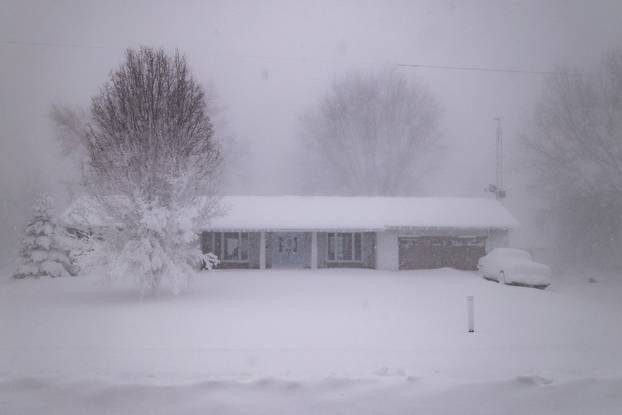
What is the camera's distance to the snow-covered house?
25906 millimetres

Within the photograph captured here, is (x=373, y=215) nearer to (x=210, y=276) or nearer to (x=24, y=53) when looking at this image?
(x=210, y=276)

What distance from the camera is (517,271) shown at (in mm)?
20188

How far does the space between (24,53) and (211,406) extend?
2180cm

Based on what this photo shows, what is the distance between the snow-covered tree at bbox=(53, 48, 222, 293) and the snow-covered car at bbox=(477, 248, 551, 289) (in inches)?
494

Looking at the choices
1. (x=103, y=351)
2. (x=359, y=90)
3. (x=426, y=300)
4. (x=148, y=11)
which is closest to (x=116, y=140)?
(x=103, y=351)

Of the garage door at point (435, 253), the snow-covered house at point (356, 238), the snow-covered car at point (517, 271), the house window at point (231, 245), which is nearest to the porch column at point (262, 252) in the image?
the snow-covered house at point (356, 238)

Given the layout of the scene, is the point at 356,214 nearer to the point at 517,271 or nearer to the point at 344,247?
the point at 344,247

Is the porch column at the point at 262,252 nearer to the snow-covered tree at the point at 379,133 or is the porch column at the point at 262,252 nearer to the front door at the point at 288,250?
the front door at the point at 288,250

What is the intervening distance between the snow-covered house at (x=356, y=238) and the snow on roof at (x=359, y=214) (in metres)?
0.05

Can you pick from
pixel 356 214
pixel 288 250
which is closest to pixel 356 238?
pixel 356 214

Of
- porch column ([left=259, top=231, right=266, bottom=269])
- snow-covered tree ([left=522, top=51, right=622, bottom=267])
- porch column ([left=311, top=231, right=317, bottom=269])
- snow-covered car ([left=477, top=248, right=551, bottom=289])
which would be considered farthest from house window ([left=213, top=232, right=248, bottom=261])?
snow-covered tree ([left=522, top=51, right=622, bottom=267])

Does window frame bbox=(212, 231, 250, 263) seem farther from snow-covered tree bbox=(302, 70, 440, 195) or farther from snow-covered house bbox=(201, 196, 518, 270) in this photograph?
snow-covered tree bbox=(302, 70, 440, 195)

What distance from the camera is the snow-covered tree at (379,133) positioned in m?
39.6

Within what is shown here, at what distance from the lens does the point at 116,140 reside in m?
17.1
